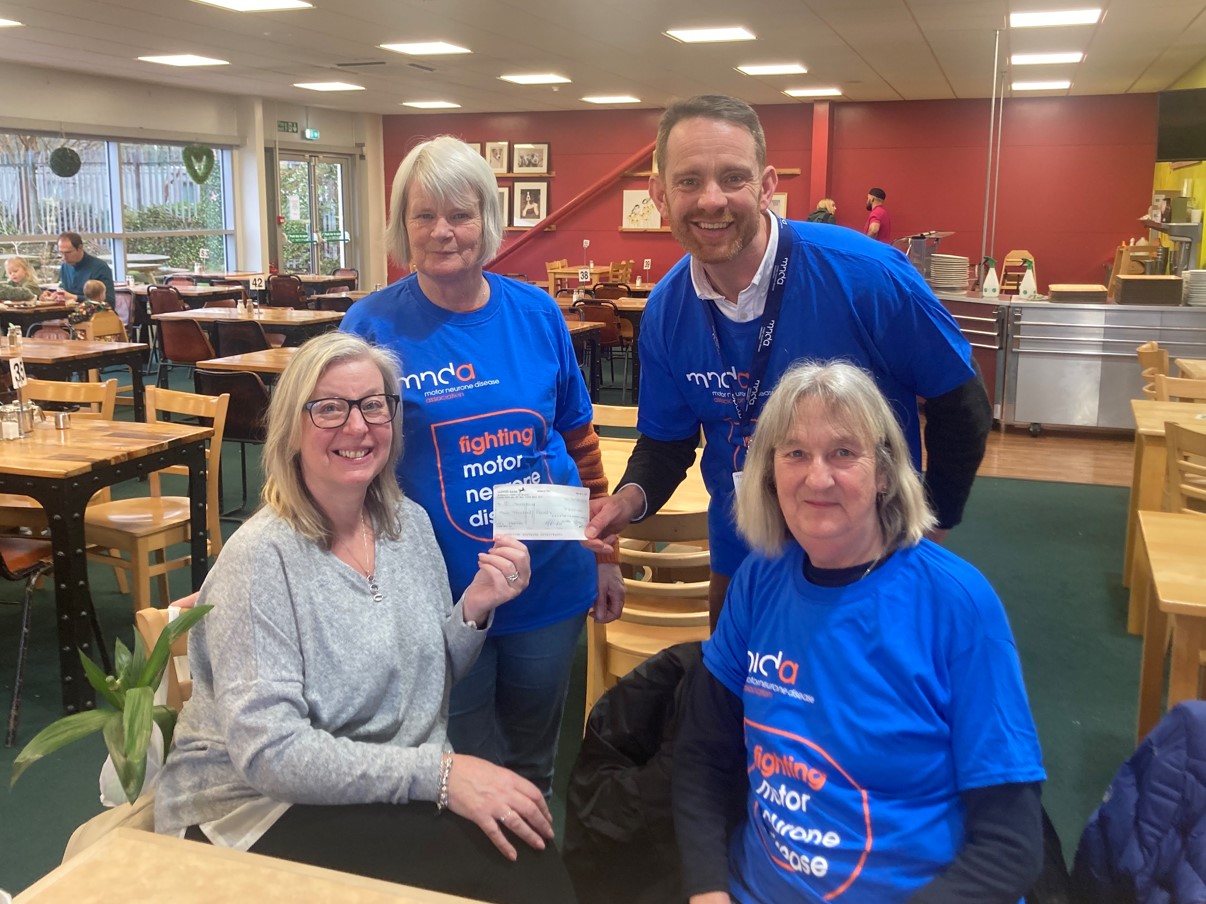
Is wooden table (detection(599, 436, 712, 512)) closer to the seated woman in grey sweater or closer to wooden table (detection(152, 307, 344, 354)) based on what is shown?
the seated woman in grey sweater

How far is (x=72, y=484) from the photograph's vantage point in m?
3.12

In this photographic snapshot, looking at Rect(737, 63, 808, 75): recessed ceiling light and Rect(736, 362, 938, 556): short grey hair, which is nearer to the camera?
Rect(736, 362, 938, 556): short grey hair

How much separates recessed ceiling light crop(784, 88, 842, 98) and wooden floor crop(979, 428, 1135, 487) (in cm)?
597

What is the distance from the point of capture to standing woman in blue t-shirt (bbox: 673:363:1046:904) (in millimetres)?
1277

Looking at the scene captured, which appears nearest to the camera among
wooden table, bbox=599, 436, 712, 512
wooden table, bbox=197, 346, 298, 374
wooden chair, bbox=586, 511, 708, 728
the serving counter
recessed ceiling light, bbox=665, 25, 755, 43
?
wooden chair, bbox=586, 511, 708, 728

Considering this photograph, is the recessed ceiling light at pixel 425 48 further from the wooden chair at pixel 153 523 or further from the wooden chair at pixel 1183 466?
the wooden chair at pixel 1183 466

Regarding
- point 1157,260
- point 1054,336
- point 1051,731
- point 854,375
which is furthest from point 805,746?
point 1157,260

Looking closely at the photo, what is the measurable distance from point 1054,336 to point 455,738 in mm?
7143

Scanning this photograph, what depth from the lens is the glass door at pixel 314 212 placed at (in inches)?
599

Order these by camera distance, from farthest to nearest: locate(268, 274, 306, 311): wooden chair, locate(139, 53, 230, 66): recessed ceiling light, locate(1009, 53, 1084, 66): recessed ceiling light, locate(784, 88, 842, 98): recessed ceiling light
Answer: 1. locate(784, 88, 842, 98): recessed ceiling light
2. locate(268, 274, 306, 311): wooden chair
3. locate(139, 53, 230, 66): recessed ceiling light
4. locate(1009, 53, 1084, 66): recessed ceiling light

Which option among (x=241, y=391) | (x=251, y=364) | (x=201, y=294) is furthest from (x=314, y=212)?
(x=241, y=391)

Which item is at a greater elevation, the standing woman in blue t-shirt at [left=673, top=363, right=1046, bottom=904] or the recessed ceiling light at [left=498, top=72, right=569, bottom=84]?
the recessed ceiling light at [left=498, top=72, right=569, bottom=84]

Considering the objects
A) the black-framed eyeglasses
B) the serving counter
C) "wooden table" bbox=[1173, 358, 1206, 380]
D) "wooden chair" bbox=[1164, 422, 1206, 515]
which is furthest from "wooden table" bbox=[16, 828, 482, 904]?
the serving counter

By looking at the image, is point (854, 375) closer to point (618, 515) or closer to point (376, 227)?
point (618, 515)
